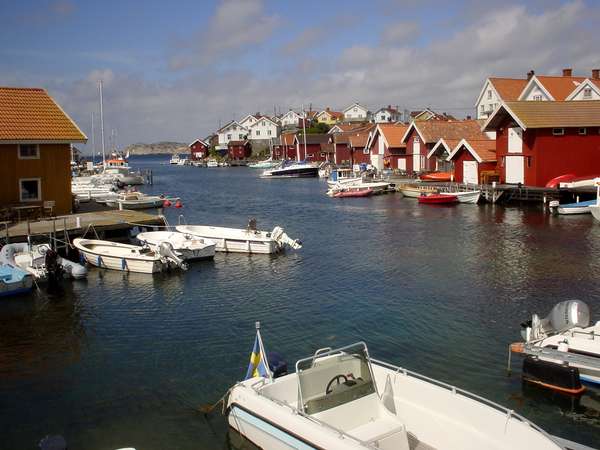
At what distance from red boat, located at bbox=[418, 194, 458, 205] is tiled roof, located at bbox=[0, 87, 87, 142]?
25.3m

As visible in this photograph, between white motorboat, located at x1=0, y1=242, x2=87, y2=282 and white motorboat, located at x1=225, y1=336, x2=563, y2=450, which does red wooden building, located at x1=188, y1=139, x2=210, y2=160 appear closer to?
white motorboat, located at x1=0, y1=242, x2=87, y2=282

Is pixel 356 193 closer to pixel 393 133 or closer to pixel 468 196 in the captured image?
pixel 468 196

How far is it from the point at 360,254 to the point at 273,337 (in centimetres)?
1197

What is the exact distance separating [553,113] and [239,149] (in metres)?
94.9

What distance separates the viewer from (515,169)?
4494cm

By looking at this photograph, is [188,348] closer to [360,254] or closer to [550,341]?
[550,341]

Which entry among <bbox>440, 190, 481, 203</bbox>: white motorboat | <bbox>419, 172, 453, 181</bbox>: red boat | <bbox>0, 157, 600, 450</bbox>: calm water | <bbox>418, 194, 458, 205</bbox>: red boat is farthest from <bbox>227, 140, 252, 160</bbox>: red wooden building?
<bbox>0, 157, 600, 450</bbox>: calm water

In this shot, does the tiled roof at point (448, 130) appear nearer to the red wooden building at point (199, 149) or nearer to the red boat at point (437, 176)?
the red boat at point (437, 176)

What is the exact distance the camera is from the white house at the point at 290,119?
146 m

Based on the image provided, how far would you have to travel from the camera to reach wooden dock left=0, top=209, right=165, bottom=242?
24.9m

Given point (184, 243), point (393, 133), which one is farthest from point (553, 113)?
point (184, 243)

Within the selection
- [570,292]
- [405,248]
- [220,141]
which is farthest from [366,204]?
[220,141]

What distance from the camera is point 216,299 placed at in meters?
20.6

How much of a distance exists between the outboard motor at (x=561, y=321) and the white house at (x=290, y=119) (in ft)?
441
